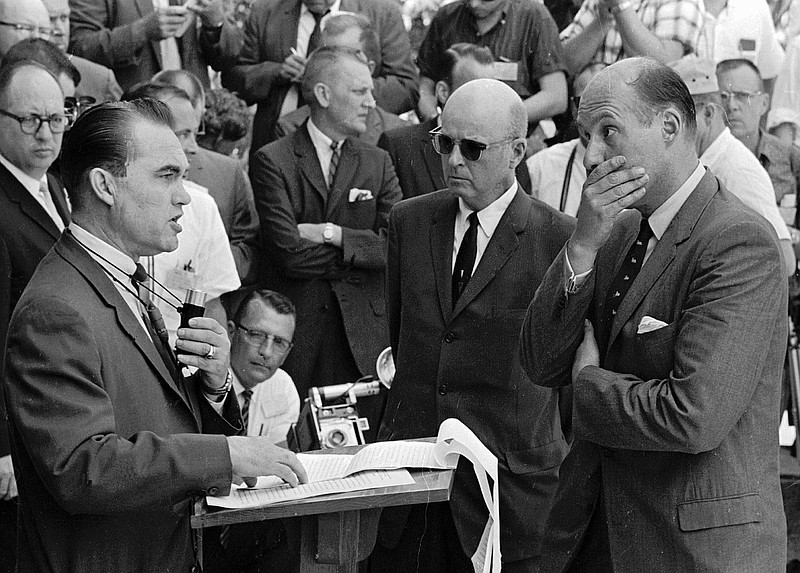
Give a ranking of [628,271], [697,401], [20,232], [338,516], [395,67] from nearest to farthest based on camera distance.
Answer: [697,401] → [338,516] → [628,271] → [20,232] → [395,67]

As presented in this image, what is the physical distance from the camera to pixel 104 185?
9.81ft

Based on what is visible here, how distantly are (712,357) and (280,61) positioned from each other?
4341mm

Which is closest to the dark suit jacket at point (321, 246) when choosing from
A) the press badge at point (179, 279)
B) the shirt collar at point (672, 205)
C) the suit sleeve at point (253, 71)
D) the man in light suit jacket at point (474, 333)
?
the press badge at point (179, 279)

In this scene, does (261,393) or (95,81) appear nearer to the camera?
(261,393)

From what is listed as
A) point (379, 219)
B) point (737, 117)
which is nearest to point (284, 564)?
A: point (379, 219)

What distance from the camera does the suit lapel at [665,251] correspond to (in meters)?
2.99

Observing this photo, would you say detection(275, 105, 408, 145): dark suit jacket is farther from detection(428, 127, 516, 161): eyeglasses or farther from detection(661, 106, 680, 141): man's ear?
detection(661, 106, 680, 141): man's ear

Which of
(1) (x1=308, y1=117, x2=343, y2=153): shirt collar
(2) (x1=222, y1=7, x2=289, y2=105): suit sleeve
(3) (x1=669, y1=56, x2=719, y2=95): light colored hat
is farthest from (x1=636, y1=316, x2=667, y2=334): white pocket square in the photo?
(2) (x1=222, y1=7, x2=289, y2=105): suit sleeve

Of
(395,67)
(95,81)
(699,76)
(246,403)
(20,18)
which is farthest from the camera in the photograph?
(395,67)

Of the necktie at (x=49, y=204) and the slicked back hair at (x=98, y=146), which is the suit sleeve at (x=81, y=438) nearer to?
the slicked back hair at (x=98, y=146)

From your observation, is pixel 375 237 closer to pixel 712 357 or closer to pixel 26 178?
pixel 26 178

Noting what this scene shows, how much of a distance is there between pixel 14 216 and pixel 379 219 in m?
1.89

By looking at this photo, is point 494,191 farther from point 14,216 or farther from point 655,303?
point 14,216

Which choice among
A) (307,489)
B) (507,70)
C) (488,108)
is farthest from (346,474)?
(507,70)
